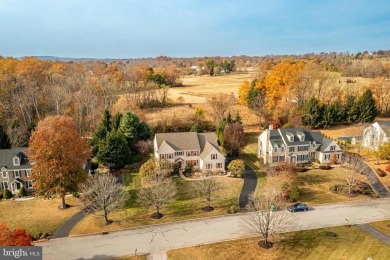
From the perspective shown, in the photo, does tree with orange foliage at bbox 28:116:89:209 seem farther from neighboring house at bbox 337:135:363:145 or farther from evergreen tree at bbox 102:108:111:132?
neighboring house at bbox 337:135:363:145

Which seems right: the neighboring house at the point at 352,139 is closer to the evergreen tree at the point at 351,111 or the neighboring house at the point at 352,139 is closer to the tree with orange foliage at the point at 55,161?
the evergreen tree at the point at 351,111

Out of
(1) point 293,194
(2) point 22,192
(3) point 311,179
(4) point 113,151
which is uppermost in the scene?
(4) point 113,151

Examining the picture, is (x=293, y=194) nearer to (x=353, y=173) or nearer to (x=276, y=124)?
(x=353, y=173)

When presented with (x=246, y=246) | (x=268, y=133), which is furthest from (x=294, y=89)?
(x=246, y=246)

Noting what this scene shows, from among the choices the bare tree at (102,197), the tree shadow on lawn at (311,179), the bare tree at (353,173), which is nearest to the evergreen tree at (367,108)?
the bare tree at (353,173)

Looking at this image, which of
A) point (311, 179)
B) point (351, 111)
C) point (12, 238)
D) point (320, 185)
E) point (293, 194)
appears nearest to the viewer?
point (12, 238)

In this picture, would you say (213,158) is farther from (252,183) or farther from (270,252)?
(270,252)

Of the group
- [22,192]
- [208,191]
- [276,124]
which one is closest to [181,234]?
[208,191]
